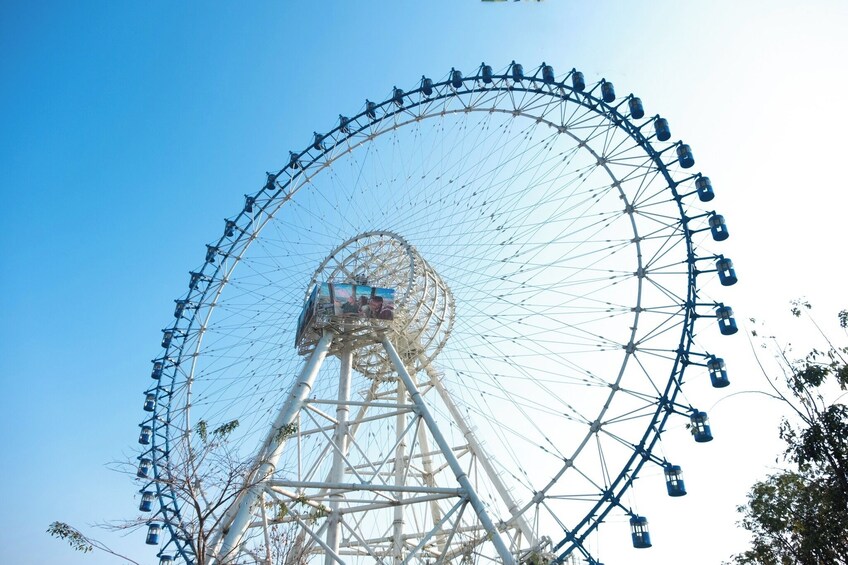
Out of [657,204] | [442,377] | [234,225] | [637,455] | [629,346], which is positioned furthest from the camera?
[234,225]

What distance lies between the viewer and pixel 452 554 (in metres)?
22.9

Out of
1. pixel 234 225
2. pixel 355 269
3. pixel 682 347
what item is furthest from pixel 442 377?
pixel 234 225

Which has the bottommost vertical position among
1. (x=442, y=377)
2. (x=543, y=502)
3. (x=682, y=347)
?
(x=543, y=502)

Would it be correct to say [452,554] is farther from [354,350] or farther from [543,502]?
[354,350]

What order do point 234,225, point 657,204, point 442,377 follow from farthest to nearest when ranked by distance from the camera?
point 234,225
point 442,377
point 657,204

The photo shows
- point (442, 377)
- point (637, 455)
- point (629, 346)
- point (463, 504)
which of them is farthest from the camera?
point (442, 377)

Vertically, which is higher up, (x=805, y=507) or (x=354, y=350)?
(x=354, y=350)

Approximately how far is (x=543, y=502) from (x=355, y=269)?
11735 millimetres

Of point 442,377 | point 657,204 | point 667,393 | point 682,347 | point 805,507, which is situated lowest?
point 805,507

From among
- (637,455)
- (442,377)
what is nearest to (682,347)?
(637,455)

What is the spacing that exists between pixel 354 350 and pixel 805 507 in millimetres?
15965

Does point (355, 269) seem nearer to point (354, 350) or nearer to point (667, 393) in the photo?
point (354, 350)

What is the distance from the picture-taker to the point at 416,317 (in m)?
25.9

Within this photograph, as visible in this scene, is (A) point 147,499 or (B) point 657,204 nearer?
(B) point 657,204
